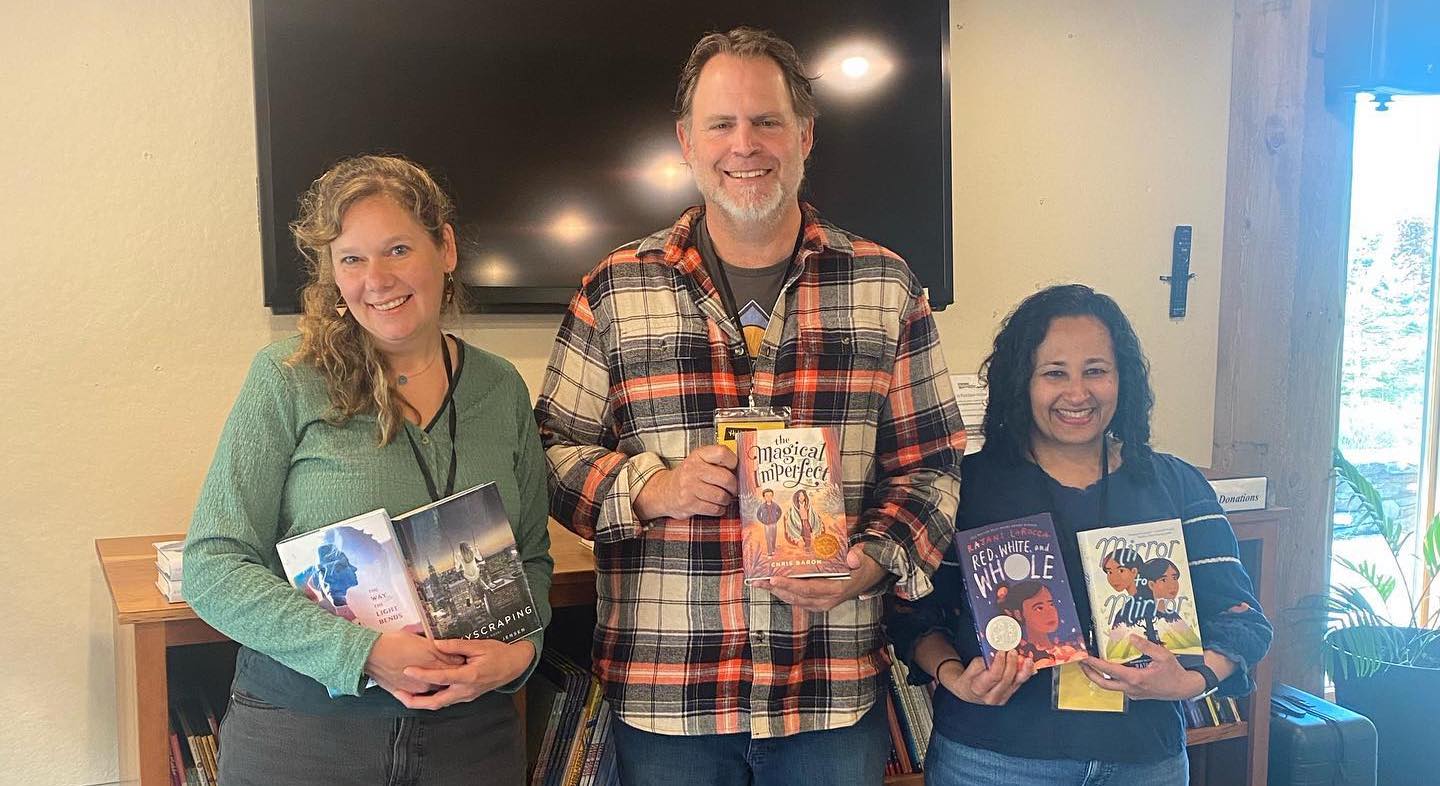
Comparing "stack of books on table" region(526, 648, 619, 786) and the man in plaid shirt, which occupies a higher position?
the man in plaid shirt

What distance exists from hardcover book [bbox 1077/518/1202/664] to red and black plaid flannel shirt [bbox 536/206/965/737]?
0.73ft

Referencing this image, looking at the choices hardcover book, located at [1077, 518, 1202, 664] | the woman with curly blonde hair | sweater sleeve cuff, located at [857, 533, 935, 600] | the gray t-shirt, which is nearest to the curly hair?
the woman with curly blonde hair

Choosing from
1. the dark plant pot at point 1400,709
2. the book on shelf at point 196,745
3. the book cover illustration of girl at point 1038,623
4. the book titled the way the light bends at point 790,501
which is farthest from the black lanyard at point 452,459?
the dark plant pot at point 1400,709

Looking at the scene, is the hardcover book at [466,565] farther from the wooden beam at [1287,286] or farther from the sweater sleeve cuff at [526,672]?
the wooden beam at [1287,286]

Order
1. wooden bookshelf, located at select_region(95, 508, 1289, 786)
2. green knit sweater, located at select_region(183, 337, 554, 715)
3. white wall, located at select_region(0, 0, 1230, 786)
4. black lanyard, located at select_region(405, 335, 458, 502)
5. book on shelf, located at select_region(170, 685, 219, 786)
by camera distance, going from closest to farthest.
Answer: green knit sweater, located at select_region(183, 337, 554, 715)
black lanyard, located at select_region(405, 335, 458, 502)
wooden bookshelf, located at select_region(95, 508, 1289, 786)
book on shelf, located at select_region(170, 685, 219, 786)
white wall, located at select_region(0, 0, 1230, 786)

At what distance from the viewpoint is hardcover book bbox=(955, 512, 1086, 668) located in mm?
1685

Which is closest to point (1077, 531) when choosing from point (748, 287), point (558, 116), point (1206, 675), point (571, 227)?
point (1206, 675)

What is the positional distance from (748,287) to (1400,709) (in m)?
2.28

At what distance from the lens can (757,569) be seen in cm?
154

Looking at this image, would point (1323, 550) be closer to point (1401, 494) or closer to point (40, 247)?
point (1401, 494)

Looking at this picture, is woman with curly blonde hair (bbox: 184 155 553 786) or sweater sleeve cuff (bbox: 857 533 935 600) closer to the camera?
woman with curly blonde hair (bbox: 184 155 553 786)

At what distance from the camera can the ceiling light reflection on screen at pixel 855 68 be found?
8.72 feet

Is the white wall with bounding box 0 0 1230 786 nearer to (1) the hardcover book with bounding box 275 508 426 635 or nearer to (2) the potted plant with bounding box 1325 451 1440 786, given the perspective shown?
(1) the hardcover book with bounding box 275 508 426 635

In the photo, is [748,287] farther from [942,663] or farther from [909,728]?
[909,728]
